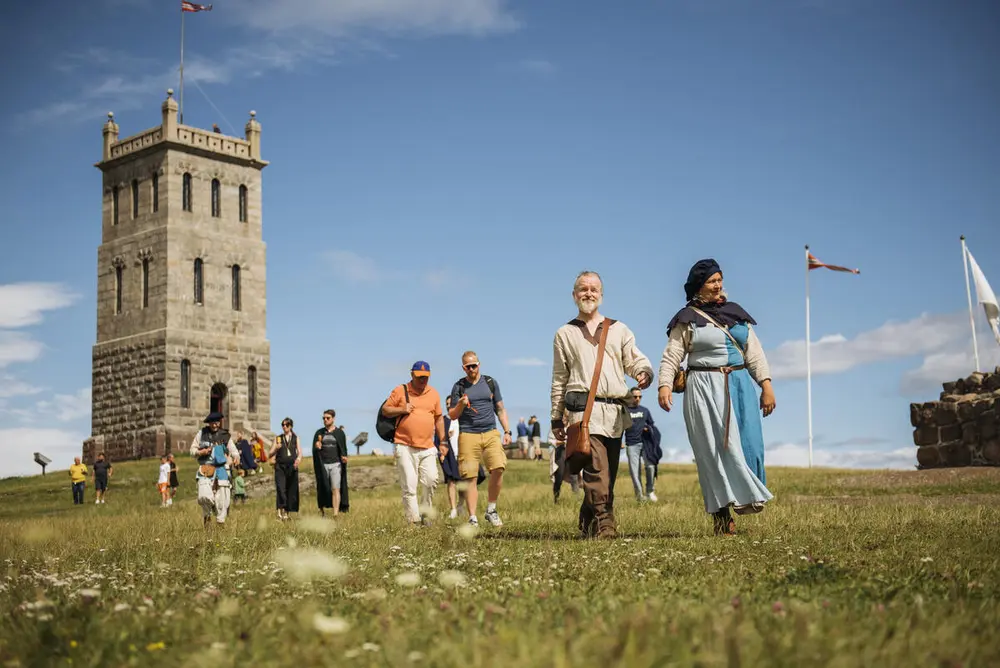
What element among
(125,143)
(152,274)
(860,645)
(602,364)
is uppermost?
(125,143)

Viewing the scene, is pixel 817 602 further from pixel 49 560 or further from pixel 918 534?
pixel 49 560

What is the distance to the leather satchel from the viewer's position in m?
9.60

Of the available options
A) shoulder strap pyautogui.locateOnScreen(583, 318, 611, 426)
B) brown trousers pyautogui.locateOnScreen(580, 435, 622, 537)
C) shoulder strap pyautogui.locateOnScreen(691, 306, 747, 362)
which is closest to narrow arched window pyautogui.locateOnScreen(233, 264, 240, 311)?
brown trousers pyautogui.locateOnScreen(580, 435, 622, 537)

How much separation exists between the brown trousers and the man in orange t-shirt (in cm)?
377

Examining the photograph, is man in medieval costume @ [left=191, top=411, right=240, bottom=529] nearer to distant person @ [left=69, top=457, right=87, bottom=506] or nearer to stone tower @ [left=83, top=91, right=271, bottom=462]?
distant person @ [left=69, top=457, right=87, bottom=506]

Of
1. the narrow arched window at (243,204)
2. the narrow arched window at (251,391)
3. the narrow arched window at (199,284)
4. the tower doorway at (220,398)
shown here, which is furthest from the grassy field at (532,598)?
the narrow arched window at (243,204)

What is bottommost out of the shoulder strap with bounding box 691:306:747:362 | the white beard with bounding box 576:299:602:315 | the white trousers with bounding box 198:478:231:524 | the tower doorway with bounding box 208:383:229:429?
the white trousers with bounding box 198:478:231:524

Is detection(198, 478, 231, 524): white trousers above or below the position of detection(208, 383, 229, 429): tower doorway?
below

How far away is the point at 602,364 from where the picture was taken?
9.84 meters

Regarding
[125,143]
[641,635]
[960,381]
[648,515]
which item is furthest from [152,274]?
[641,635]

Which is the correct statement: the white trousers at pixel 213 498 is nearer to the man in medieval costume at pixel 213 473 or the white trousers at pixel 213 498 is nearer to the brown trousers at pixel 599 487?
the man in medieval costume at pixel 213 473

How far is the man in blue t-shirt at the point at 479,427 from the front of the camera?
13352mm

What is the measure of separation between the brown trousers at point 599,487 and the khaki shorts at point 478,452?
3.53 meters

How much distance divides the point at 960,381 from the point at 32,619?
2676cm
